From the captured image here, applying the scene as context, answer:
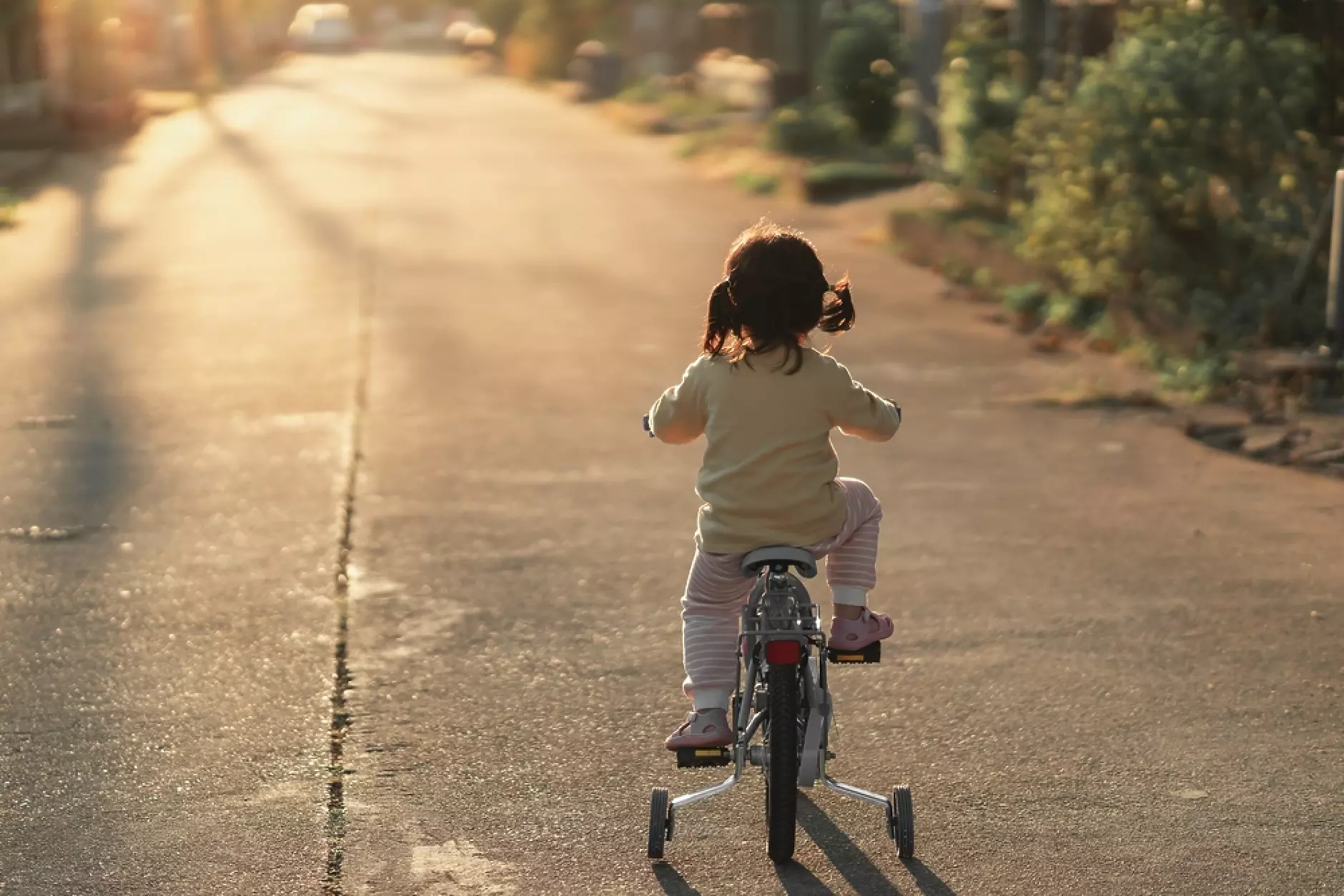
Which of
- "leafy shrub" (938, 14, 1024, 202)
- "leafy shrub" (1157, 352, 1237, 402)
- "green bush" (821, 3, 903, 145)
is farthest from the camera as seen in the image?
"green bush" (821, 3, 903, 145)

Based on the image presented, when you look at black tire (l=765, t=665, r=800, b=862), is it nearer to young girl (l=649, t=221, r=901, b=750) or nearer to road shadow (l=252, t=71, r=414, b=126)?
young girl (l=649, t=221, r=901, b=750)

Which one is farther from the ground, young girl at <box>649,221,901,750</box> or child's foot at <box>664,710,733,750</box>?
young girl at <box>649,221,901,750</box>

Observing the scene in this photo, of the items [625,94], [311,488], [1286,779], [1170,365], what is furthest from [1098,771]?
[625,94]

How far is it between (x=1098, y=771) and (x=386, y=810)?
1874mm

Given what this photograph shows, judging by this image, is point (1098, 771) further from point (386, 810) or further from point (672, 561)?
point (672, 561)

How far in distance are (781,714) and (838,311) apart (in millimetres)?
924

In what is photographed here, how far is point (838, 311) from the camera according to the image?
15.3ft

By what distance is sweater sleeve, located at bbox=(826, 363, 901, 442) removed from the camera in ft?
15.3

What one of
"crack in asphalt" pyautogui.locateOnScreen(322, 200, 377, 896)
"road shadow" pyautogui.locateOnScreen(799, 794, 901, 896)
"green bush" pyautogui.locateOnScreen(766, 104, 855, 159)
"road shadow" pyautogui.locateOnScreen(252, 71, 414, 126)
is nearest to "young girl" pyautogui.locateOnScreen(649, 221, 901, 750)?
"road shadow" pyautogui.locateOnScreen(799, 794, 901, 896)

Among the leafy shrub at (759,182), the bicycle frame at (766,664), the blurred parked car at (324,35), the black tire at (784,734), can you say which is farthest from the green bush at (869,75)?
the blurred parked car at (324,35)

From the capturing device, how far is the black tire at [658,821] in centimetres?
476

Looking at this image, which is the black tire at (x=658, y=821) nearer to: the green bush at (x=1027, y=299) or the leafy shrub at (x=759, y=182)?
the green bush at (x=1027, y=299)

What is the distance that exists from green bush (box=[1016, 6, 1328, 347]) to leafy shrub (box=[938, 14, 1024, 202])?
16.8ft

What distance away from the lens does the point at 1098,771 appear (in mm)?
5418
